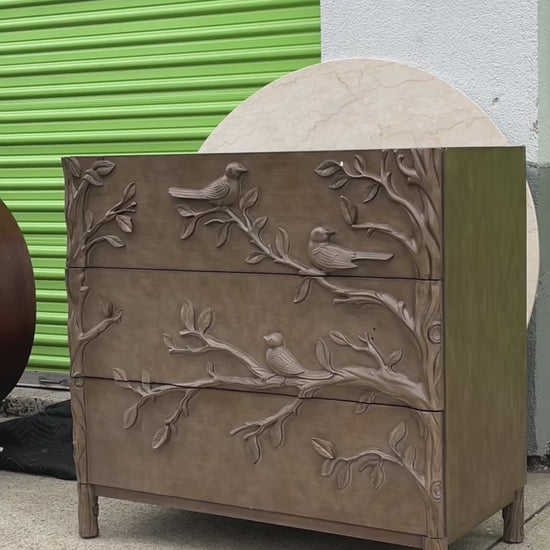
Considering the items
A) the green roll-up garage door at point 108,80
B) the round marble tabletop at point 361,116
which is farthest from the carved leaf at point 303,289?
the green roll-up garage door at point 108,80

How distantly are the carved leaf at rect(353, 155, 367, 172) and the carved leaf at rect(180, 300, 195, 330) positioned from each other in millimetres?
685

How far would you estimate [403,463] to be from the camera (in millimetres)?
3014

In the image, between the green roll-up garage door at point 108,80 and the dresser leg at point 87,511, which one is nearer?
the dresser leg at point 87,511

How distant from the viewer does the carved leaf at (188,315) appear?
3332 millimetres

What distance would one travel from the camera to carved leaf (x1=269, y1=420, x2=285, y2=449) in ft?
10.5


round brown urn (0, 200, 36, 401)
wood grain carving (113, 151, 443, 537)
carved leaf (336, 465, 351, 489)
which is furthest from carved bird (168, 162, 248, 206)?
round brown urn (0, 200, 36, 401)

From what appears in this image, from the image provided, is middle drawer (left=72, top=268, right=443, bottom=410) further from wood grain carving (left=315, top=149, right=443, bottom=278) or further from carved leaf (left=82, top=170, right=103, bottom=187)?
carved leaf (left=82, top=170, right=103, bottom=187)

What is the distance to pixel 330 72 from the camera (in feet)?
14.3

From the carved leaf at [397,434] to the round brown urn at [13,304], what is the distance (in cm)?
208

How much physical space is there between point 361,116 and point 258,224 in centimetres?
119

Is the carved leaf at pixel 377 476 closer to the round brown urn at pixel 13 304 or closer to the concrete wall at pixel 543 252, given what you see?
the concrete wall at pixel 543 252

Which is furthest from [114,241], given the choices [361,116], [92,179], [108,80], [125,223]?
[108,80]

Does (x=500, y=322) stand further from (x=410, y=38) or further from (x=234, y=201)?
(x=410, y=38)

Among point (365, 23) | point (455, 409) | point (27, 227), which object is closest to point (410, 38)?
point (365, 23)
